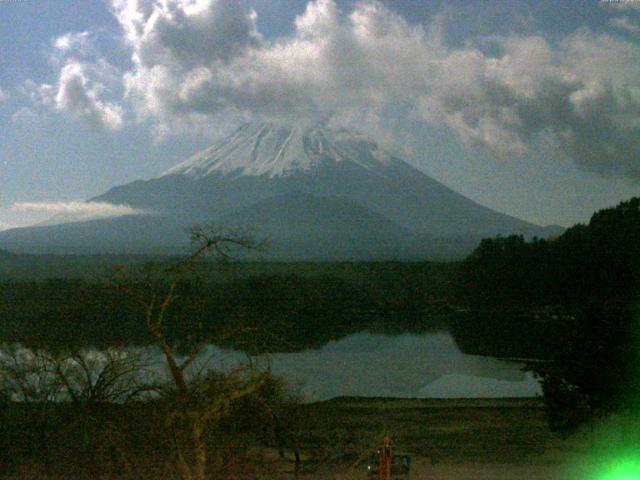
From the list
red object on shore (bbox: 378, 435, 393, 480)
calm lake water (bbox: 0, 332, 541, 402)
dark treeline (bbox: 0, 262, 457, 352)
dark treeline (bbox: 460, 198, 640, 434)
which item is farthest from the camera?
dark treeline (bbox: 460, 198, 640, 434)

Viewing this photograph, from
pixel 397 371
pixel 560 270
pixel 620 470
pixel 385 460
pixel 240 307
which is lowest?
pixel 397 371

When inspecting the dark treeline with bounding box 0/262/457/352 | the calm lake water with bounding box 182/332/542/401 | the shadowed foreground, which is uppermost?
the dark treeline with bounding box 0/262/457/352

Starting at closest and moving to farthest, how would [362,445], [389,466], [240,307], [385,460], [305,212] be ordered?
[385,460]
[389,466]
[362,445]
[240,307]
[305,212]

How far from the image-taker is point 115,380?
261 inches

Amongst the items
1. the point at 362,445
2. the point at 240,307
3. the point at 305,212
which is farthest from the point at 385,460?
the point at 305,212

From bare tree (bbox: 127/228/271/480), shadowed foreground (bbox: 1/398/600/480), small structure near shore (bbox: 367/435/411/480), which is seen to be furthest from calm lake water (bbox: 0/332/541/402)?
bare tree (bbox: 127/228/271/480)

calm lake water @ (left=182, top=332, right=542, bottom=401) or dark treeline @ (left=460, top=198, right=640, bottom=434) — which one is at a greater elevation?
dark treeline @ (left=460, top=198, right=640, bottom=434)

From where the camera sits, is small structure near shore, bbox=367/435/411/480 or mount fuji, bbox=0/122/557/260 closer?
small structure near shore, bbox=367/435/411/480

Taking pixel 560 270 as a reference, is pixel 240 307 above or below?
below

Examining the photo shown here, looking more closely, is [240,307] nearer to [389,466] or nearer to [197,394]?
[389,466]

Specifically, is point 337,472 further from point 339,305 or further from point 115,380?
point 339,305

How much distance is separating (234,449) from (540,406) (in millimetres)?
8140

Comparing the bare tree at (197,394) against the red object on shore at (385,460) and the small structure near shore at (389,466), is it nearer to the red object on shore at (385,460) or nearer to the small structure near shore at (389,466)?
the red object on shore at (385,460)

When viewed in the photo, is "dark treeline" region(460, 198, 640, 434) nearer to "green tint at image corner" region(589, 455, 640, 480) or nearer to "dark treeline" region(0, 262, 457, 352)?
"dark treeline" region(0, 262, 457, 352)
